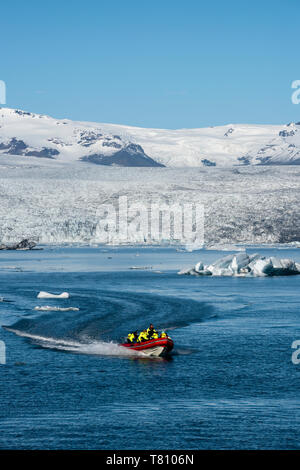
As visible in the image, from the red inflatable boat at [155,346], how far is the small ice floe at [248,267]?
94.8ft

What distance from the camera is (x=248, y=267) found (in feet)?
171

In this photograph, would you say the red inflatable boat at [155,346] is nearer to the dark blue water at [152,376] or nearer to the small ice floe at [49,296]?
the dark blue water at [152,376]

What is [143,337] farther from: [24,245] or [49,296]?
[24,245]

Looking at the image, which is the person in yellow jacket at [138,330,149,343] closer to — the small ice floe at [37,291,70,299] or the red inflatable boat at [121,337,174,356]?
the red inflatable boat at [121,337,174,356]

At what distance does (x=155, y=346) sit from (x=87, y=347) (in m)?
2.63

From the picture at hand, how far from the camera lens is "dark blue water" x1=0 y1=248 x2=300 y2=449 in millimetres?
14248

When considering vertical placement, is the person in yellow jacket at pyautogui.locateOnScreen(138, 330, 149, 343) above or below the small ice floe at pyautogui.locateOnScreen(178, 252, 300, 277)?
above

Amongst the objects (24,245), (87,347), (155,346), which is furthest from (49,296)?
(24,245)

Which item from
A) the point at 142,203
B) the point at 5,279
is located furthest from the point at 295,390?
the point at 142,203

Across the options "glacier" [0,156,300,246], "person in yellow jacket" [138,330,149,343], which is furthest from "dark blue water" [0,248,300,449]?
"glacier" [0,156,300,246]

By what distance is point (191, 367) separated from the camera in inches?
801

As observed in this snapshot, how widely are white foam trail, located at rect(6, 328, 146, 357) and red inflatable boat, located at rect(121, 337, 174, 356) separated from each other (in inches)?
7.4

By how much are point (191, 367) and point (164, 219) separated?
78.4 meters
